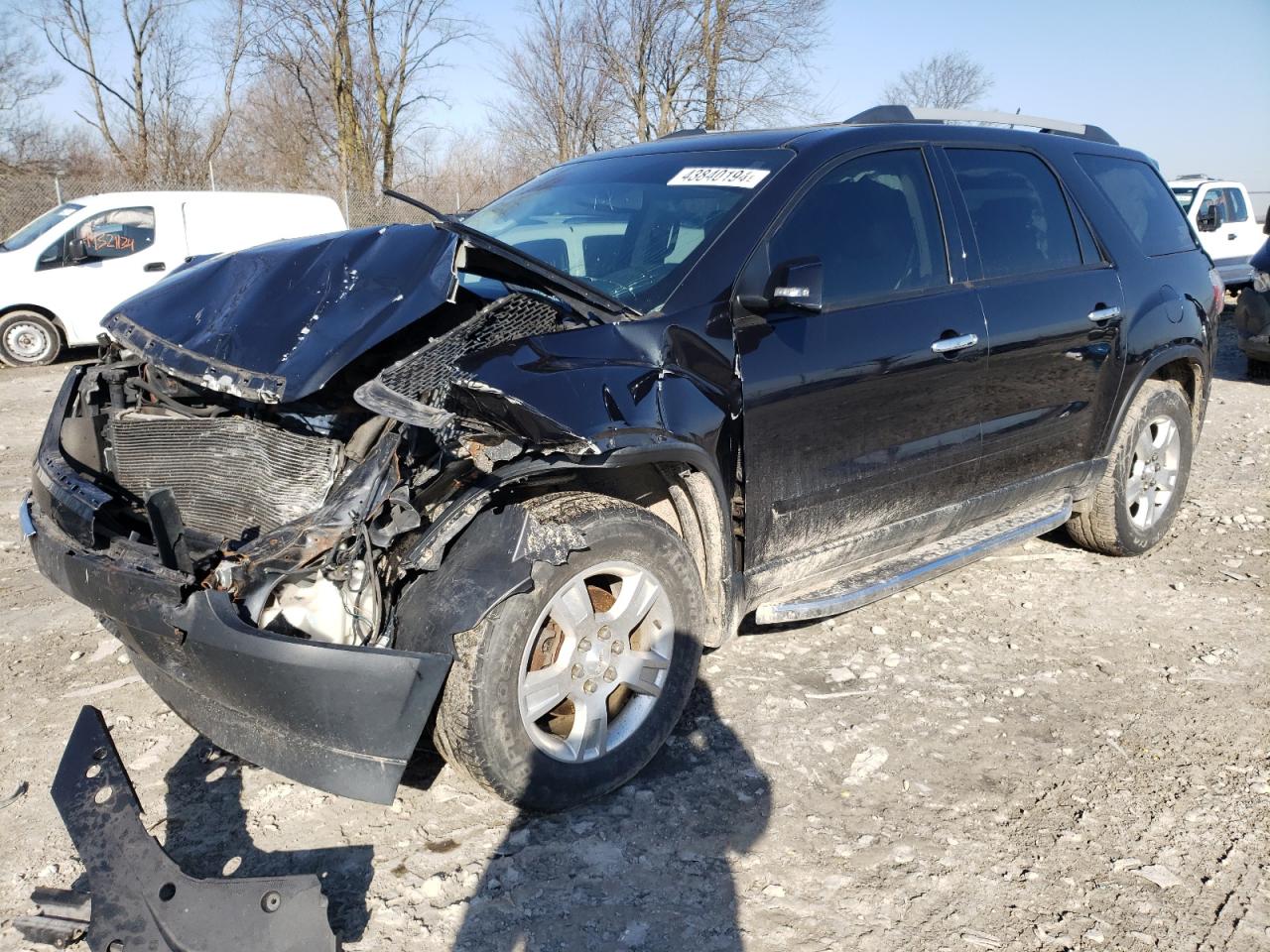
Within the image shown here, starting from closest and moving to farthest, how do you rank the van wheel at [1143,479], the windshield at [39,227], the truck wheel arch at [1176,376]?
the truck wheel arch at [1176,376] < the van wheel at [1143,479] < the windshield at [39,227]

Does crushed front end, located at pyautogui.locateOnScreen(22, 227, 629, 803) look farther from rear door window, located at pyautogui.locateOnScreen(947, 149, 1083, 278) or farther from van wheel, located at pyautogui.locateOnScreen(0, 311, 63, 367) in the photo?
van wheel, located at pyautogui.locateOnScreen(0, 311, 63, 367)

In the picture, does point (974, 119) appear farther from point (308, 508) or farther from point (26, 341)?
point (26, 341)

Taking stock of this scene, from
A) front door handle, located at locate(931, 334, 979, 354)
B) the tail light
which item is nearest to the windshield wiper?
front door handle, located at locate(931, 334, 979, 354)

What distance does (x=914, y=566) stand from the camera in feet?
12.2

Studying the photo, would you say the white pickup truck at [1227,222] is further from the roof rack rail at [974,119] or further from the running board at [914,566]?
the running board at [914,566]

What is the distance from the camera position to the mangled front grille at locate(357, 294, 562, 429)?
2.48m

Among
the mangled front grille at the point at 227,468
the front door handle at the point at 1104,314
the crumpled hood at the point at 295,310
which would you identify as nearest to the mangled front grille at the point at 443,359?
the crumpled hood at the point at 295,310

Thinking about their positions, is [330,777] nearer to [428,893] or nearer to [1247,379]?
[428,893]

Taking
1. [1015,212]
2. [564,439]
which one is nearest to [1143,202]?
[1015,212]

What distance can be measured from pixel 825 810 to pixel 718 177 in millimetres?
2111

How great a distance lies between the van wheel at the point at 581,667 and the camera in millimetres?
2529

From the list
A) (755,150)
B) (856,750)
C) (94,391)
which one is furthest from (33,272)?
(856,750)

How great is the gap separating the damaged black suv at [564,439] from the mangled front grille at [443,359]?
0.04ft

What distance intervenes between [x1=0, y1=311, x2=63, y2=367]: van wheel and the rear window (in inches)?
437
